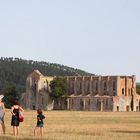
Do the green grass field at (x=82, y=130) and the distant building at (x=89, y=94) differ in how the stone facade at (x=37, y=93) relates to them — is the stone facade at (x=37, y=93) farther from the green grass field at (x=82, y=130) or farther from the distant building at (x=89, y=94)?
the green grass field at (x=82, y=130)

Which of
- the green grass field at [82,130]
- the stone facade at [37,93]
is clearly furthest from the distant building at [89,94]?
the green grass field at [82,130]

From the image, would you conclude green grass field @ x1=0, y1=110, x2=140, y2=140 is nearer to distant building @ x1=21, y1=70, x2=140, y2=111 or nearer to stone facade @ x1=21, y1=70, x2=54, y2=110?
distant building @ x1=21, y1=70, x2=140, y2=111

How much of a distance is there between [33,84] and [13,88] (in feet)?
20.2

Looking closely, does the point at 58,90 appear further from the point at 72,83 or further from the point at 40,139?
the point at 40,139

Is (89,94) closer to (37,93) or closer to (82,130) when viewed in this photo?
(37,93)

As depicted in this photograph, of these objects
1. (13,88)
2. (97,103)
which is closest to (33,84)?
(13,88)

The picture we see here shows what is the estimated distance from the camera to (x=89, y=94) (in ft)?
497

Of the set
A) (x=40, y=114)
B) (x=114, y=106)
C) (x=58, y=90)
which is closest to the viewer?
(x=40, y=114)

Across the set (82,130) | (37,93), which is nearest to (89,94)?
(37,93)

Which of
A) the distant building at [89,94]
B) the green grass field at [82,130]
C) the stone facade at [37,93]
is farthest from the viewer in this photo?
the stone facade at [37,93]

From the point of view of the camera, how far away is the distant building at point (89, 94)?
14350 centimetres

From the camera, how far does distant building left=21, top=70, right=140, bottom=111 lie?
144 metres

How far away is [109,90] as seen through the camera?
487 ft

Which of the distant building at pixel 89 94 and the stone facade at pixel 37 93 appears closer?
the distant building at pixel 89 94
